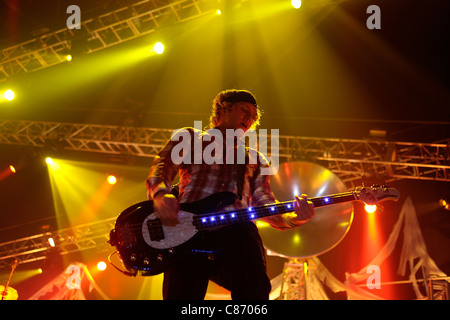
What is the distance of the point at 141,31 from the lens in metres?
8.67

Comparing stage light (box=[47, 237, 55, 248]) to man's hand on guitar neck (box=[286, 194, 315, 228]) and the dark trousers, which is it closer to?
the dark trousers

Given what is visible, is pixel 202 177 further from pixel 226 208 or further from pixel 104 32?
pixel 104 32

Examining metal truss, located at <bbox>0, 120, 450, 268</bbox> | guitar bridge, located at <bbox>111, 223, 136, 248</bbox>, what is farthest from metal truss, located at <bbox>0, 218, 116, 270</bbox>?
guitar bridge, located at <bbox>111, 223, 136, 248</bbox>

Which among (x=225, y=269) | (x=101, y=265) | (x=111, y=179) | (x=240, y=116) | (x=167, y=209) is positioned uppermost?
(x=111, y=179)

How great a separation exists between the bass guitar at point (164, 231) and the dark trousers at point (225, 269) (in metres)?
0.06

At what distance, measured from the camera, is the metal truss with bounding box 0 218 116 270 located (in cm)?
1091

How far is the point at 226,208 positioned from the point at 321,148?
6.79m

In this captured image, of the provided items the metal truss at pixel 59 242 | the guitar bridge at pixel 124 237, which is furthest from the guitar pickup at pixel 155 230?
the metal truss at pixel 59 242

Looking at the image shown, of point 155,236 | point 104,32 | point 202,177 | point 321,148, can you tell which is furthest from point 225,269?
point 104,32

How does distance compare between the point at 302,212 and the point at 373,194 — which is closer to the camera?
the point at 302,212

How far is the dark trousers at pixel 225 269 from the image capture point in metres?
2.40

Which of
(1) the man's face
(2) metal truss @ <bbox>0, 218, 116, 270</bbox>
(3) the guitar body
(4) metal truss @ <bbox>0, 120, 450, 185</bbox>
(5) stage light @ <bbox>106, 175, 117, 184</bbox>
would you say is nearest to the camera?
(3) the guitar body

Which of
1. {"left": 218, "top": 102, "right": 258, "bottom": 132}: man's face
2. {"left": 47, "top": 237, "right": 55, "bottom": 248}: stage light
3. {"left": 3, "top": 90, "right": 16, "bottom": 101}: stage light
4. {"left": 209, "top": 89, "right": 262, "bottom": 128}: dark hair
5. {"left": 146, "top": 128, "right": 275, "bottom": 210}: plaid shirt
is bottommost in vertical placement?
{"left": 146, "top": 128, "right": 275, "bottom": 210}: plaid shirt

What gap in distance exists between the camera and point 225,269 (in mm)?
2514
